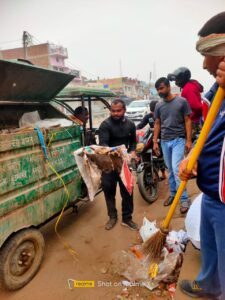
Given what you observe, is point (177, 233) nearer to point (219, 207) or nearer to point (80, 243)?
point (80, 243)

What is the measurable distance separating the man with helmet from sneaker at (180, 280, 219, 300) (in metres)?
2.72

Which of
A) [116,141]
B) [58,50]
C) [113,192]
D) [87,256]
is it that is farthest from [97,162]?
[58,50]

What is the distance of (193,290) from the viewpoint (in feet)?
5.91

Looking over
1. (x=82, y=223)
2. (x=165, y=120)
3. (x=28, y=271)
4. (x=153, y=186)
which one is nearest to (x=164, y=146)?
(x=165, y=120)

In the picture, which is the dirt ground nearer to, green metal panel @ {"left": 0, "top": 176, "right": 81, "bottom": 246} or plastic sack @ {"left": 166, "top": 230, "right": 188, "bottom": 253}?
plastic sack @ {"left": 166, "top": 230, "right": 188, "bottom": 253}

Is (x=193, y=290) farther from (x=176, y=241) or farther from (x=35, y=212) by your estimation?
(x=35, y=212)

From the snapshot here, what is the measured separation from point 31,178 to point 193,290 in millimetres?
A: 1806

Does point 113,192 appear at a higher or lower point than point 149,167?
lower

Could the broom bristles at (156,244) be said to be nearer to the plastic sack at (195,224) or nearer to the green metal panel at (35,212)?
the plastic sack at (195,224)

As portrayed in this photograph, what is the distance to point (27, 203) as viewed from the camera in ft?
8.36

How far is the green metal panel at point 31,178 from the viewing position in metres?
2.30

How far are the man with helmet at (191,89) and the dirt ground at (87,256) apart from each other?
1.37 metres

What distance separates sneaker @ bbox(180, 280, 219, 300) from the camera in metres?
1.74

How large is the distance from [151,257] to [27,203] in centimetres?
134
